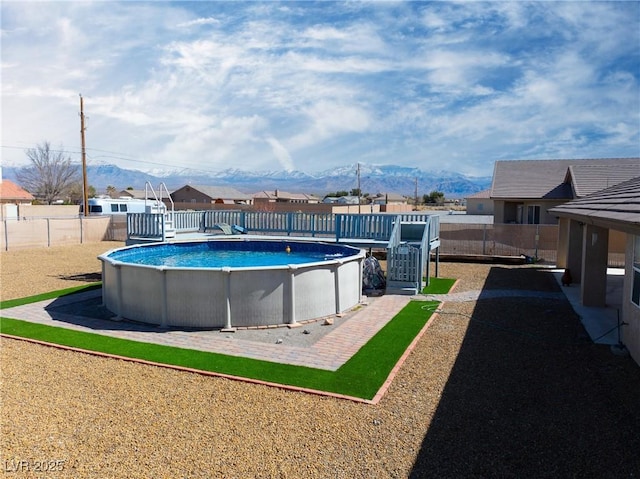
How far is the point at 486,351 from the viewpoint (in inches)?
344

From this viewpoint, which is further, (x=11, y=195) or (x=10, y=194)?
(x=10, y=194)

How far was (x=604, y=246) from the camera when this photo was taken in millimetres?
11945

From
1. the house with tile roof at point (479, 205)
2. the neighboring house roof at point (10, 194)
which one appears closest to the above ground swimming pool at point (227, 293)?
the neighboring house roof at point (10, 194)

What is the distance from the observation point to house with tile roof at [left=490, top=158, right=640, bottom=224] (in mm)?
27234

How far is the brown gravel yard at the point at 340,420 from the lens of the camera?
5039mm

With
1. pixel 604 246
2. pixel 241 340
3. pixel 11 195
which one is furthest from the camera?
pixel 11 195

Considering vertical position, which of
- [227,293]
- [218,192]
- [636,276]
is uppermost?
[218,192]

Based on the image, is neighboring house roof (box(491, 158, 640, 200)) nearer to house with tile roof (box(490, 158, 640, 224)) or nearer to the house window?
house with tile roof (box(490, 158, 640, 224))

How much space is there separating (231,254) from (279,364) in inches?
364

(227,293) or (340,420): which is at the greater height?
(227,293)

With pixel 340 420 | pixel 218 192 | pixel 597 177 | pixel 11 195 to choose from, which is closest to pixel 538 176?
pixel 597 177

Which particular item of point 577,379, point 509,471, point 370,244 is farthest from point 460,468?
point 370,244

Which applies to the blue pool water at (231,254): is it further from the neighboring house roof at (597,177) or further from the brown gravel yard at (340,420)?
the neighboring house roof at (597,177)

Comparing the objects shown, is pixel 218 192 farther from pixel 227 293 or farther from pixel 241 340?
pixel 241 340
